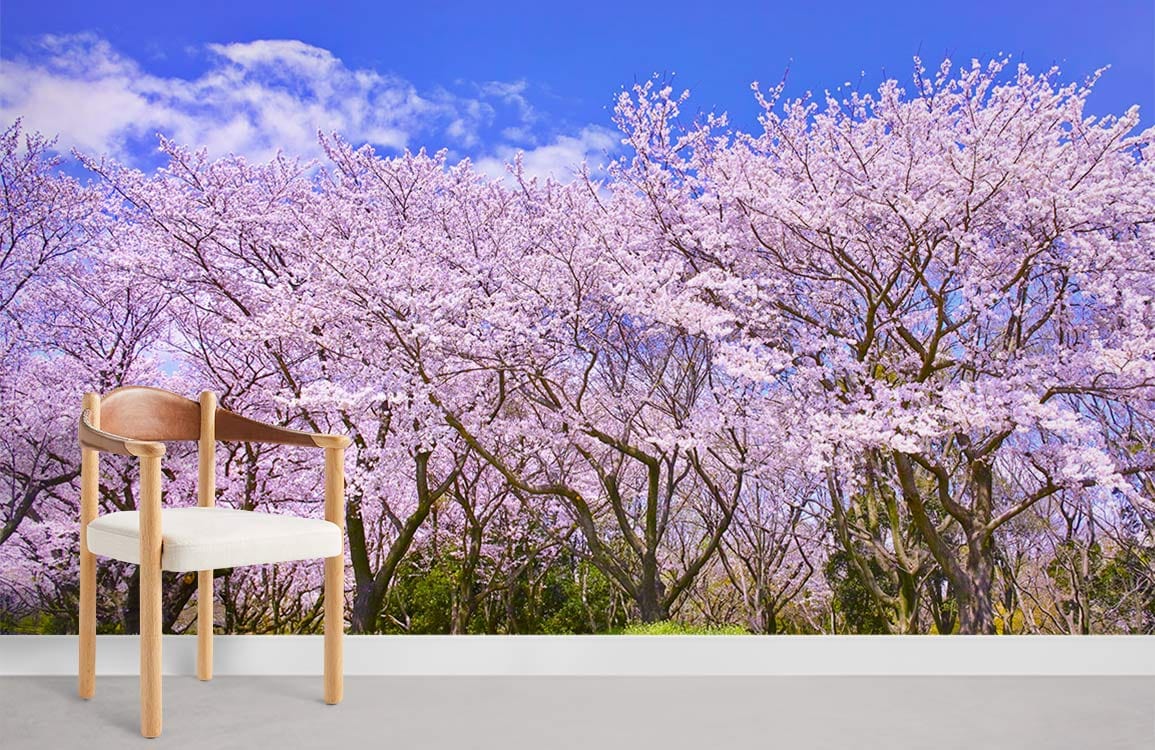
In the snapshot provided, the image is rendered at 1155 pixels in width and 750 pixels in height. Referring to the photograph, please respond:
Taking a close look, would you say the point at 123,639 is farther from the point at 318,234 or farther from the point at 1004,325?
the point at 1004,325

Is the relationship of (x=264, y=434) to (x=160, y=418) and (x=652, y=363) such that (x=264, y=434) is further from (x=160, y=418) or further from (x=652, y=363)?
(x=652, y=363)

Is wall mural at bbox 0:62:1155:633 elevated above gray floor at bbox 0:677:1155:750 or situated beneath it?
elevated above

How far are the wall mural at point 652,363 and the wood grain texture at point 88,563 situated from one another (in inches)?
22.6

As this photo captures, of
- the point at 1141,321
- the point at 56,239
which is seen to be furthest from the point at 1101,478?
the point at 56,239

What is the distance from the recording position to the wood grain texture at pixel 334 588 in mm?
2199

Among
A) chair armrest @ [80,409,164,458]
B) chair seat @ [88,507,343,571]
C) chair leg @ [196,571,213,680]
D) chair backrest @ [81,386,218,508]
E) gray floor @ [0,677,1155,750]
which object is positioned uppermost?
chair backrest @ [81,386,218,508]

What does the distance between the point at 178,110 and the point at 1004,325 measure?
2731 millimetres

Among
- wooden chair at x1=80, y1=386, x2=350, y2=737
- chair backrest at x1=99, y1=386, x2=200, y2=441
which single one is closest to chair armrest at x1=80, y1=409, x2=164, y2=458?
wooden chair at x1=80, y1=386, x2=350, y2=737

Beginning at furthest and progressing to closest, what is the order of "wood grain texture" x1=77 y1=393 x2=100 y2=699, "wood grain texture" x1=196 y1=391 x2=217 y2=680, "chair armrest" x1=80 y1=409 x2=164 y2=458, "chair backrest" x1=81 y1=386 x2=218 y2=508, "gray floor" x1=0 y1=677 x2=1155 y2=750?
"wood grain texture" x1=196 y1=391 x2=217 y2=680, "chair backrest" x1=81 y1=386 x2=218 y2=508, "wood grain texture" x1=77 y1=393 x2=100 y2=699, "gray floor" x1=0 y1=677 x2=1155 y2=750, "chair armrest" x1=80 y1=409 x2=164 y2=458

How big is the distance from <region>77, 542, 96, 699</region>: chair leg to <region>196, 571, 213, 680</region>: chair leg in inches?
10.6

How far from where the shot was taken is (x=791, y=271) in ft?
9.64

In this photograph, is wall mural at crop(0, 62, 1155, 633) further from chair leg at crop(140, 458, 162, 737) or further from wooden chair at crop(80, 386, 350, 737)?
chair leg at crop(140, 458, 162, 737)

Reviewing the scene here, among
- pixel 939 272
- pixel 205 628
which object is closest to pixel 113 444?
pixel 205 628

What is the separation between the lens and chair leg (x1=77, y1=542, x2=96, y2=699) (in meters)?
2.21
